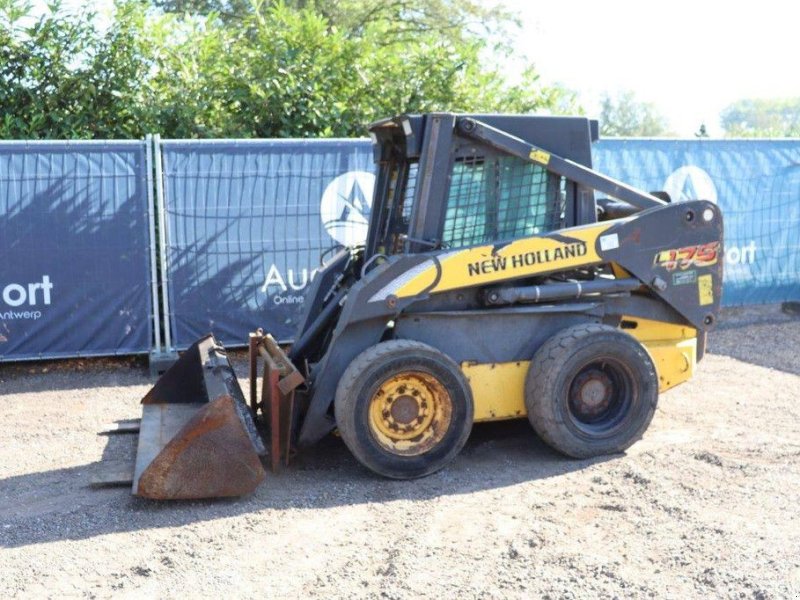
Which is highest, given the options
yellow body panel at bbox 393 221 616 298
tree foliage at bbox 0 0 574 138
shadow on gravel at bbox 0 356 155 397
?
tree foliage at bbox 0 0 574 138

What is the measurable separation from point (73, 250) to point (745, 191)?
292 inches

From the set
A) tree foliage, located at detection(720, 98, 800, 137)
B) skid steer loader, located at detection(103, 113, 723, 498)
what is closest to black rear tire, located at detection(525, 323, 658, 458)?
skid steer loader, located at detection(103, 113, 723, 498)

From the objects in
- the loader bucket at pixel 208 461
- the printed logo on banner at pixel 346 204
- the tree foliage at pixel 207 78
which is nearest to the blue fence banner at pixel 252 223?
the printed logo on banner at pixel 346 204

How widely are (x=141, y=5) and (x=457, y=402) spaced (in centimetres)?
836

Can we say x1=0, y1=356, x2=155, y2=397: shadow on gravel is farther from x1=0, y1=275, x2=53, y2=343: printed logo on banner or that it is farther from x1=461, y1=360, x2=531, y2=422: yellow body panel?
x1=461, y1=360, x2=531, y2=422: yellow body panel

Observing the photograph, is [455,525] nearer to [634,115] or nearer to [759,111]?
[634,115]

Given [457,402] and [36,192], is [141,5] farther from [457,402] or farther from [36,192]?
[457,402]

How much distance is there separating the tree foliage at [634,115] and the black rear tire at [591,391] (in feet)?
171

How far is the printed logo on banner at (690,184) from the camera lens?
11.3 m

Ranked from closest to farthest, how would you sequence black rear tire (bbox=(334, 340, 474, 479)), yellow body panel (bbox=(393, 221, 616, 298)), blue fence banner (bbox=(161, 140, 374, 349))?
black rear tire (bbox=(334, 340, 474, 479)), yellow body panel (bbox=(393, 221, 616, 298)), blue fence banner (bbox=(161, 140, 374, 349))

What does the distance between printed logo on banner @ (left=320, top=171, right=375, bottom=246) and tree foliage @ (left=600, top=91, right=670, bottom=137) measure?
4890 centimetres

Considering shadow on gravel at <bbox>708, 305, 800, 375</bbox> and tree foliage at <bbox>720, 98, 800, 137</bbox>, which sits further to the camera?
tree foliage at <bbox>720, 98, 800, 137</bbox>

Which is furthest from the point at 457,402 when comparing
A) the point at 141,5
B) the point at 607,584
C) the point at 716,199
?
the point at 141,5

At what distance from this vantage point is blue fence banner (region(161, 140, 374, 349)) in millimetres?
9727
